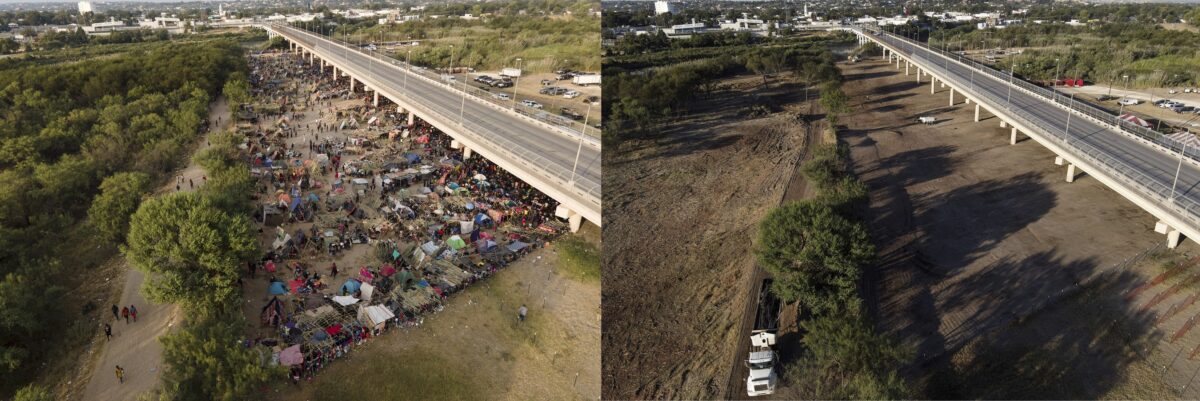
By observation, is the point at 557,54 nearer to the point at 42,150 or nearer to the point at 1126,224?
the point at 42,150

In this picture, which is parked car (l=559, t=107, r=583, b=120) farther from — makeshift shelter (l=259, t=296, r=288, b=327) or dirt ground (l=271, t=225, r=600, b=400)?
makeshift shelter (l=259, t=296, r=288, b=327)

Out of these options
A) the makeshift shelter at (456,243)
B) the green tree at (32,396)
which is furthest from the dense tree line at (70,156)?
the makeshift shelter at (456,243)

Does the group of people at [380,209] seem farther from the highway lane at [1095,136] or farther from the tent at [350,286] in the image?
the highway lane at [1095,136]

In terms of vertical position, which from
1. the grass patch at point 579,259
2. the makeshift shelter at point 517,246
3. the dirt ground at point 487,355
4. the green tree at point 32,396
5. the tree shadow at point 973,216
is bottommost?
the dirt ground at point 487,355

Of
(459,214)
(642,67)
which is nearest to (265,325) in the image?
(459,214)

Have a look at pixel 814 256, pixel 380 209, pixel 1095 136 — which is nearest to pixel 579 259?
pixel 814 256

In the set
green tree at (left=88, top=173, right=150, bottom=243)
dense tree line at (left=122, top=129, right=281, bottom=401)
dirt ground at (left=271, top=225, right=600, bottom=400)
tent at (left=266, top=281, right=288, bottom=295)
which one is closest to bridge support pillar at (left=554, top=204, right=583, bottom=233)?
dirt ground at (left=271, top=225, right=600, bottom=400)
